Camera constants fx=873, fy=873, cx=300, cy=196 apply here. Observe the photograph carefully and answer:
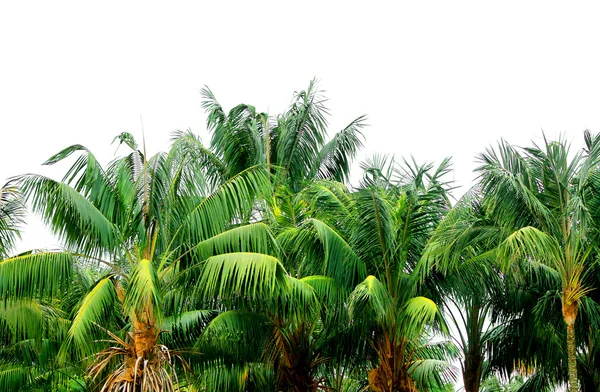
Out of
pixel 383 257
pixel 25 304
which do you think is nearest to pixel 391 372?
pixel 383 257

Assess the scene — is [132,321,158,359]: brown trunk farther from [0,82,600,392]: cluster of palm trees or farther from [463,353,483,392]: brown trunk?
[463,353,483,392]: brown trunk

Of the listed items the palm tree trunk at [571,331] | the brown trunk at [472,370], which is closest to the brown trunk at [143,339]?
the palm tree trunk at [571,331]

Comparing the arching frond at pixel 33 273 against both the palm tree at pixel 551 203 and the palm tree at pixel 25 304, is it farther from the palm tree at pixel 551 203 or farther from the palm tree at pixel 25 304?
the palm tree at pixel 551 203

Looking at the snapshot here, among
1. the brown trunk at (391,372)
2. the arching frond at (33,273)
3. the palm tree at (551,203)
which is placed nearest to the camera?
the arching frond at (33,273)

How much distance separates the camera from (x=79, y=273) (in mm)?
18750

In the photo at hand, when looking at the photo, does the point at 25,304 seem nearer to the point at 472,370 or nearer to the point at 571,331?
the point at 571,331

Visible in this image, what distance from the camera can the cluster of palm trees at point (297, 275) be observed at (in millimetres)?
14695

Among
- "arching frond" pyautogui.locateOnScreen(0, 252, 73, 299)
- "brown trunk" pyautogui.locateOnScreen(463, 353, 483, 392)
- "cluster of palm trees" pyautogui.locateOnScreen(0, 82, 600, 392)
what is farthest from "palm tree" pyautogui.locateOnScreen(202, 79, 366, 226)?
"arching frond" pyautogui.locateOnScreen(0, 252, 73, 299)

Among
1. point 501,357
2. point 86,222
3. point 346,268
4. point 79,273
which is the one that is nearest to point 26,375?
point 79,273

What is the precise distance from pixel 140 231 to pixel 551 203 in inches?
308

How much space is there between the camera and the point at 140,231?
15.4 m

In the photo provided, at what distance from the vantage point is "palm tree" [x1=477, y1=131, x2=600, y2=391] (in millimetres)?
15938

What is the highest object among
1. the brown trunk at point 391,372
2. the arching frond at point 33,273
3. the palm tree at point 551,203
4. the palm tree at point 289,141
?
the palm tree at point 289,141

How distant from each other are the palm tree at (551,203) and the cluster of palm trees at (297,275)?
4 centimetres
